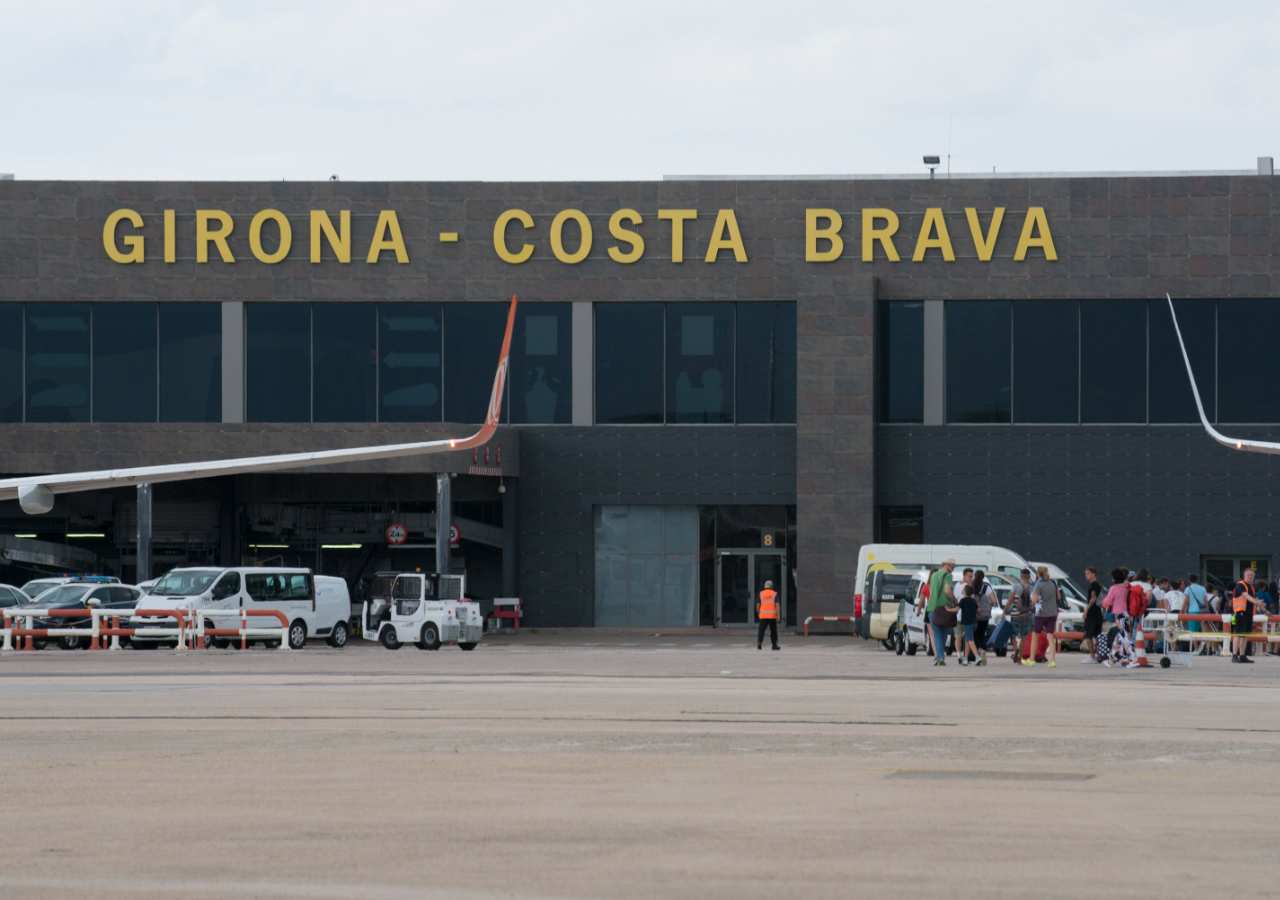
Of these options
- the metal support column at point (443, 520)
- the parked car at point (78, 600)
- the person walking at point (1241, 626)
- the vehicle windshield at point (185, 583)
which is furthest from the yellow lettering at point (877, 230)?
the parked car at point (78, 600)

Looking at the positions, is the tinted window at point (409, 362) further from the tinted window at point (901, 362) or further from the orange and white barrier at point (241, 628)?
the orange and white barrier at point (241, 628)

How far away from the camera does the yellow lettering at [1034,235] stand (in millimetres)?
55750

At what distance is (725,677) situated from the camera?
30531mm

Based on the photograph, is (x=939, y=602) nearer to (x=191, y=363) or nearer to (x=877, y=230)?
(x=877, y=230)

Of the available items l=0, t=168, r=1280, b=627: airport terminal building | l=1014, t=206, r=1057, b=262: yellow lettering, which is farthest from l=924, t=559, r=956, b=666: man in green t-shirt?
l=1014, t=206, r=1057, b=262: yellow lettering

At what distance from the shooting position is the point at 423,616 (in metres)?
44.4

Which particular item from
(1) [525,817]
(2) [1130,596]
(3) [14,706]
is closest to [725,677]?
(2) [1130,596]

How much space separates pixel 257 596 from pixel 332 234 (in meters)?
15.3


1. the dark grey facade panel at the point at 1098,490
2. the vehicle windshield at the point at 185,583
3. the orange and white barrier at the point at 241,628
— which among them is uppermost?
the dark grey facade panel at the point at 1098,490

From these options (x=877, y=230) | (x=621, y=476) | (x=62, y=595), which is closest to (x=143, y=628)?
(x=62, y=595)

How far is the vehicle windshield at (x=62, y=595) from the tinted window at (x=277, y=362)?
9988mm

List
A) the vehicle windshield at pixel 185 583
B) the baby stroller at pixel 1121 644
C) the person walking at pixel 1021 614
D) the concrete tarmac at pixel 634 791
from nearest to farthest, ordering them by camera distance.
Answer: the concrete tarmac at pixel 634 791 → the baby stroller at pixel 1121 644 → the person walking at pixel 1021 614 → the vehicle windshield at pixel 185 583

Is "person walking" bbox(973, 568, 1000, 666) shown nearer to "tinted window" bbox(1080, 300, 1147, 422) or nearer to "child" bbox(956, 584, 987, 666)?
"child" bbox(956, 584, 987, 666)

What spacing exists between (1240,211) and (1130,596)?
23.1m
